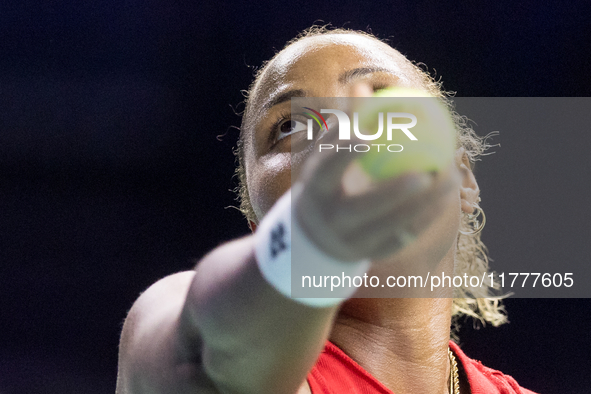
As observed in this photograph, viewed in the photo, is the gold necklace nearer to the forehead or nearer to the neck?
the neck

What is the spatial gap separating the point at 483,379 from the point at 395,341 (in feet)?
0.69

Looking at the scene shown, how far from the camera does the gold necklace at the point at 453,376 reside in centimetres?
71

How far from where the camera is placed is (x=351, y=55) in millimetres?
670

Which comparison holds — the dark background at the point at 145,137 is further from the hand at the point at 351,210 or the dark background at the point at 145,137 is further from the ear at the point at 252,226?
the hand at the point at 351,210

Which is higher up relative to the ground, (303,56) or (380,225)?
(303,56)

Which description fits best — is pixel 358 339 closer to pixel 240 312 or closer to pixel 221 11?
pixel 240 312

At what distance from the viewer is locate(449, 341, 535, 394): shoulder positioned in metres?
0.73

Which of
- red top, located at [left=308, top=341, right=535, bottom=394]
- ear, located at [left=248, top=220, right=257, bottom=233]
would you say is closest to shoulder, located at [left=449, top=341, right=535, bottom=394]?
red top, located at [left=308, top=341, right=535, bottom=394]

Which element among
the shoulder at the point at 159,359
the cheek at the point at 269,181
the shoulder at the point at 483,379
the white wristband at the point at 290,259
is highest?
the cheek at the point at 269,181

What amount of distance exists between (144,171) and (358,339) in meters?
1.57

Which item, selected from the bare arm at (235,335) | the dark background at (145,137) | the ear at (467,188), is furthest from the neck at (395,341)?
the dark background at (145,137)

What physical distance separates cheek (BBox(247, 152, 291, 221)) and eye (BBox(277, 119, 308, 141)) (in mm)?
32

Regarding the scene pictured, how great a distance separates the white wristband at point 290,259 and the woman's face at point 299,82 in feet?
1.20

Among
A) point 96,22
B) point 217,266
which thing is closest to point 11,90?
point 96,22
